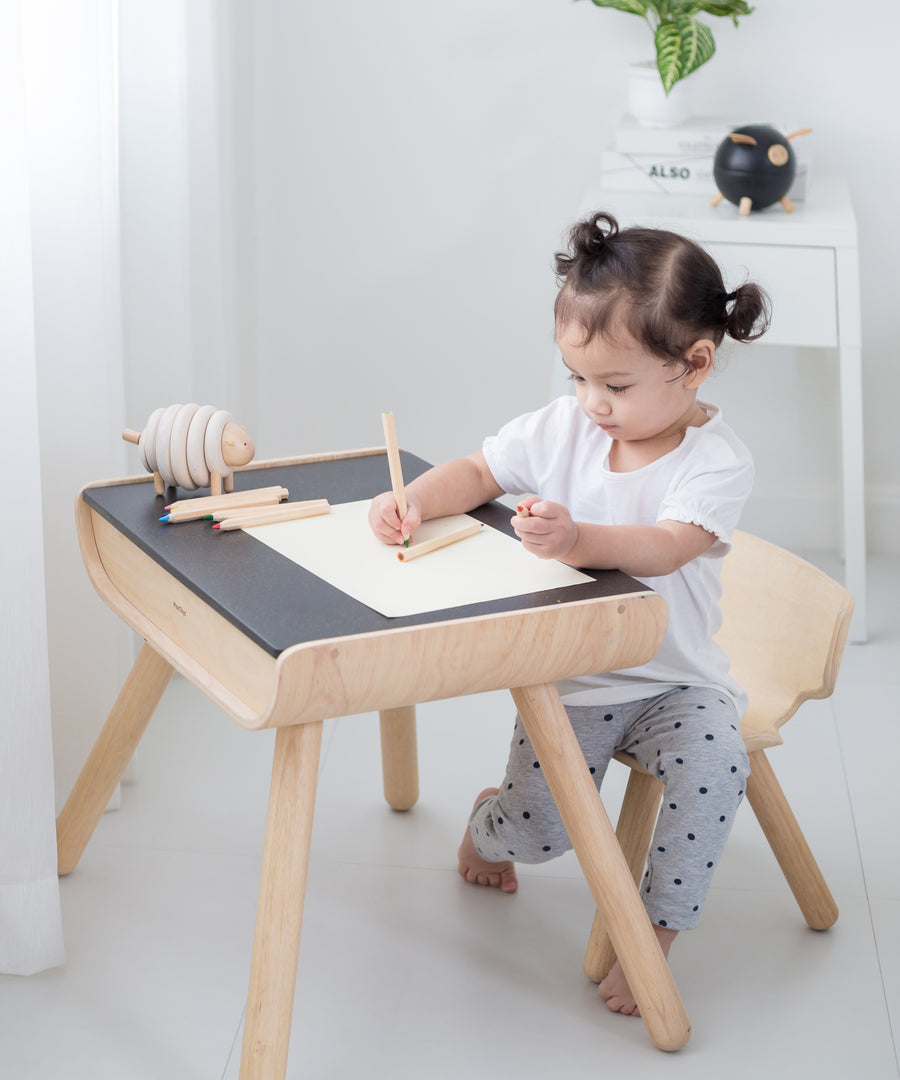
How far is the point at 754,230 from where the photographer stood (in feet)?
6.29

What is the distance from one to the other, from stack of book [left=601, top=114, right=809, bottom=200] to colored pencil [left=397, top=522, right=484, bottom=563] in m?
1.09

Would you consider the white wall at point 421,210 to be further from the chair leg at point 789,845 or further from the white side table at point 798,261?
the chair leg at point 789,845

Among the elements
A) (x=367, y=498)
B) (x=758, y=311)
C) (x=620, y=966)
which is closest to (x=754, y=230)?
(x=758, y=311)

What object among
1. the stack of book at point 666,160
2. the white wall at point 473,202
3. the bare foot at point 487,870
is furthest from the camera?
the white wall at point 473,202

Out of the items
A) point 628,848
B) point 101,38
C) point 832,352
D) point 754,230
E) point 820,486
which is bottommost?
point 628,848

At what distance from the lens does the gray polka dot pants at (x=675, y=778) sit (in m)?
1.15

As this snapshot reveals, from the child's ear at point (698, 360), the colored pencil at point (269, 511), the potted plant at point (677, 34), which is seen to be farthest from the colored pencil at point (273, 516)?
the potted plant at point (677, 34)

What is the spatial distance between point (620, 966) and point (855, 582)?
100 cm

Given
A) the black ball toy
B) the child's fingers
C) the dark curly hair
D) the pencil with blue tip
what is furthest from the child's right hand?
the black ball toy

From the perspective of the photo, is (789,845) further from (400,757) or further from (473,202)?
(473,202)

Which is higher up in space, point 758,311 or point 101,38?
point 101,38

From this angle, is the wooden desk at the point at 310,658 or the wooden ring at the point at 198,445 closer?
the wooden desk at the point at 310,658

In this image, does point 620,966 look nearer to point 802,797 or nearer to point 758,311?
point 802,797

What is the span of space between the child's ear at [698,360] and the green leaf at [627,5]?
1.10 meters
